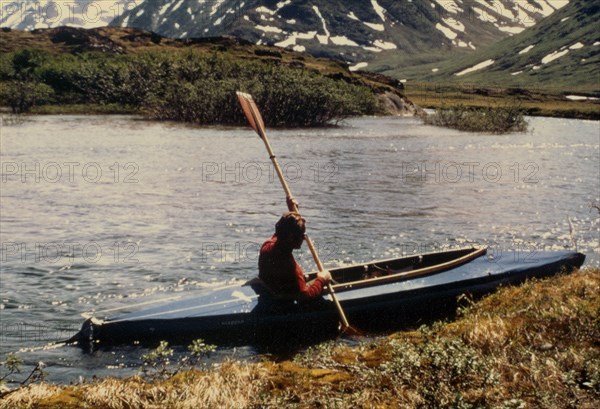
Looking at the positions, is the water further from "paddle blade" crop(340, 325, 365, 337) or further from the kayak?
"paddle blade" crop(340, 325, 365, 337)

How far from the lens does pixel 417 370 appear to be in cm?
696

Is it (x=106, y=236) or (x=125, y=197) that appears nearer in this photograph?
(x=106, y=236)

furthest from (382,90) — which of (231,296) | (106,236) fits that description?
(231,296)

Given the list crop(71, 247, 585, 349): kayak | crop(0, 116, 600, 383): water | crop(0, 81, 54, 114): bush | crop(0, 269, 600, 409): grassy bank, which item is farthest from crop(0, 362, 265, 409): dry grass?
crop(0, 81, 54, 114): bush

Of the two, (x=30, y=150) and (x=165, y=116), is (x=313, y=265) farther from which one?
(x=165, y=116)

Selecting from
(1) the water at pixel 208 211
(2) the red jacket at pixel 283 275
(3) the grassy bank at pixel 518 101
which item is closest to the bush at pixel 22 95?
(1) the water at pixel 208 211

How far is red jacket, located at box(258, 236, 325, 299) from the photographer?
10516 mm

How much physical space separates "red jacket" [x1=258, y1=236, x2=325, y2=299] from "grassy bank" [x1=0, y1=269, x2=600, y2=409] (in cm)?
224

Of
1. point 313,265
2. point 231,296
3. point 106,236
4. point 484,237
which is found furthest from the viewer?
point 484,237

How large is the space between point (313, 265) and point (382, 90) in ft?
298

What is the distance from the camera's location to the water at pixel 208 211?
1389 cm

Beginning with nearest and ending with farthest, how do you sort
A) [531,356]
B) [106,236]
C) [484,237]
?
[531,356] < [106,236] < [484,237]

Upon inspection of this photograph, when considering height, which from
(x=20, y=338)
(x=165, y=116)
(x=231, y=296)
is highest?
(x=165, y=116)

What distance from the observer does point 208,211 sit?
23891mm
